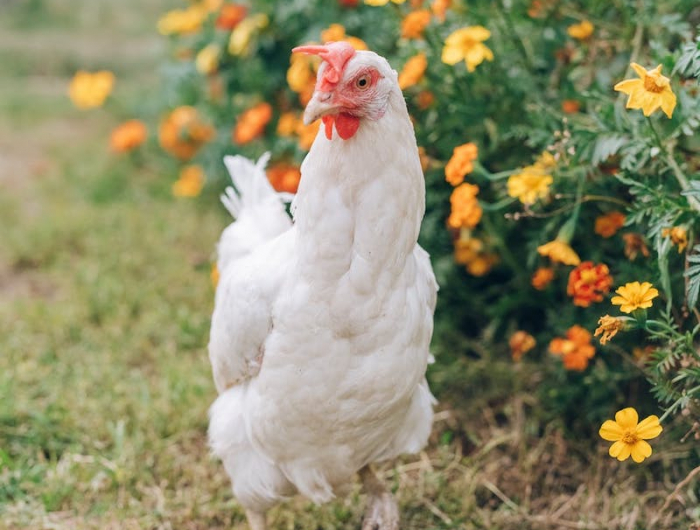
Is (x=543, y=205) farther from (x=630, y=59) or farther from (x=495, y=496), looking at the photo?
(x=495, y=496)

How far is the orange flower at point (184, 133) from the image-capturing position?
4484 mm

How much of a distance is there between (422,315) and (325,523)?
805 mm

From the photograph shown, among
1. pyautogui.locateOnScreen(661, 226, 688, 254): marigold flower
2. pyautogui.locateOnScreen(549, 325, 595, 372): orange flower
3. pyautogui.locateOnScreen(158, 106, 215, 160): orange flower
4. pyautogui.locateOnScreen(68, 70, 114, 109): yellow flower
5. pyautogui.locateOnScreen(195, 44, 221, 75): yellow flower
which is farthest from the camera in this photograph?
pyautogui.locateOnScreen(68, 70, 114, 109): yellow flower

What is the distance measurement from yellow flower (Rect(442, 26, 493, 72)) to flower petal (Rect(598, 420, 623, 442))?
3.58ft

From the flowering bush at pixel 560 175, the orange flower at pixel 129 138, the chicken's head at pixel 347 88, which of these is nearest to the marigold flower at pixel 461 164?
the flowering bush at pixel 560 175

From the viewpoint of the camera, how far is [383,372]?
6.24ft

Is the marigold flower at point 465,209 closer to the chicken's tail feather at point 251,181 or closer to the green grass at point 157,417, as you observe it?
the chicken's tail feather at point 251,181

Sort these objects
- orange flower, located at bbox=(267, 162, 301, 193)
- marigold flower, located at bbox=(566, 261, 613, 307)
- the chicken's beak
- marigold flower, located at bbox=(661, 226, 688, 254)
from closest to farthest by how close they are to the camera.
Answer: the chicken's beak, marigold flower, located at bbox=(661, 226, 688, 254), marigold flower, located at bbox=(566, 261, 613, 307), orange flower, located at bbox=(267, 162, 301, 193)

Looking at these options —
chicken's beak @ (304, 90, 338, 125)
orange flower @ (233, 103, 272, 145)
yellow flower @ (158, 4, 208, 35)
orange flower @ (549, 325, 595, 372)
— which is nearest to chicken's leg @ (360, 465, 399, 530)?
orange flower @ (549, 325, 595, 372)

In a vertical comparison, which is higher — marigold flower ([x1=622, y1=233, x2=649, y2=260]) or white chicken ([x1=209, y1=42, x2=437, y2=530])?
white chicken ([x1=209, y1=42, x2=437, y2=530])

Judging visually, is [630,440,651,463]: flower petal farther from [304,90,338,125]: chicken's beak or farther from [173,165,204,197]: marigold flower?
[173,165,204,197]: marigold flower

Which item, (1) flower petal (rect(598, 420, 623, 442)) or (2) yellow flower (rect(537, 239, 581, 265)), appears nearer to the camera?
(1) flower petal (rect(598, 420, 623, 442))

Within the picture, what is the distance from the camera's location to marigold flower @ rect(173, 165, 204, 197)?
426 centimetres

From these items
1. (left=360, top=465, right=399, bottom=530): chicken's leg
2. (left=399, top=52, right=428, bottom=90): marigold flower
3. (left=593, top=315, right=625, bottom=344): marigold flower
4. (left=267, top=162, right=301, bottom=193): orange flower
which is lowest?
(left=360, top=465, right=399, bottom=530): chicken's leg
